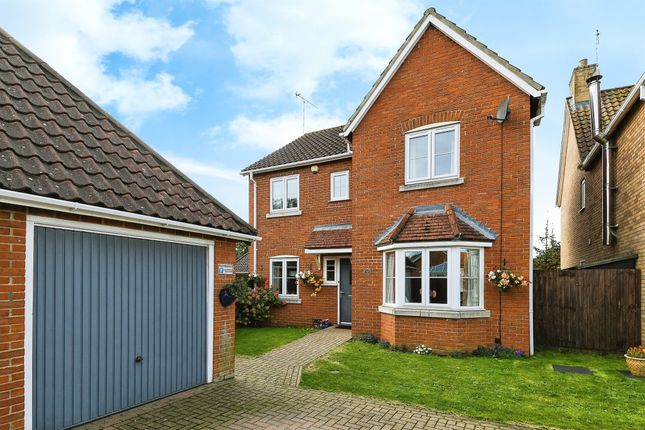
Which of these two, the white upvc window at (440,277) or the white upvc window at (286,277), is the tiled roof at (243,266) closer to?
the white upvc window at (286,277)

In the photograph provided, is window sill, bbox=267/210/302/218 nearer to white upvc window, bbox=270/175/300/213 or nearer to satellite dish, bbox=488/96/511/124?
white upvc window, bbox=270/175/300/213

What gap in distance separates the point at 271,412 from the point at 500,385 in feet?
13.6

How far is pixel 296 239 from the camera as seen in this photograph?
48.3 ft

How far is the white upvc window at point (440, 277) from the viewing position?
9.58m

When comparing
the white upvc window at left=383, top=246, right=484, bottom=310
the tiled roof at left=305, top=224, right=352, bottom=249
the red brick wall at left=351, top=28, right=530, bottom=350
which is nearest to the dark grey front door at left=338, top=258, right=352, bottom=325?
the tiled roof at left=305, top=224, right=352, bottom=249

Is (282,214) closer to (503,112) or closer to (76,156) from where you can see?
(503,112)

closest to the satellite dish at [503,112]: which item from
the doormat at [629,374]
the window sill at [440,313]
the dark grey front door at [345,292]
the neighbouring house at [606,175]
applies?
the neighbouring house at [606,175]

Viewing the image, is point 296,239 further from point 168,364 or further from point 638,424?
point 638,424

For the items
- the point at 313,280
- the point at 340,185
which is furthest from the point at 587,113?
the point at 313,280

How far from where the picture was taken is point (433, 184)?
10656mm

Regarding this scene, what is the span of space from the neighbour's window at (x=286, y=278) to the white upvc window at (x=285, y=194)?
1956 mm

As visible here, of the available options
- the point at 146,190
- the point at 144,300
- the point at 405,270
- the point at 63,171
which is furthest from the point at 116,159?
the point at 405,270

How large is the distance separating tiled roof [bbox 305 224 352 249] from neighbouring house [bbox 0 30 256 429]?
6.09m

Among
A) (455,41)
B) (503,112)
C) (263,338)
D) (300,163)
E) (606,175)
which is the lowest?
(263,338)
